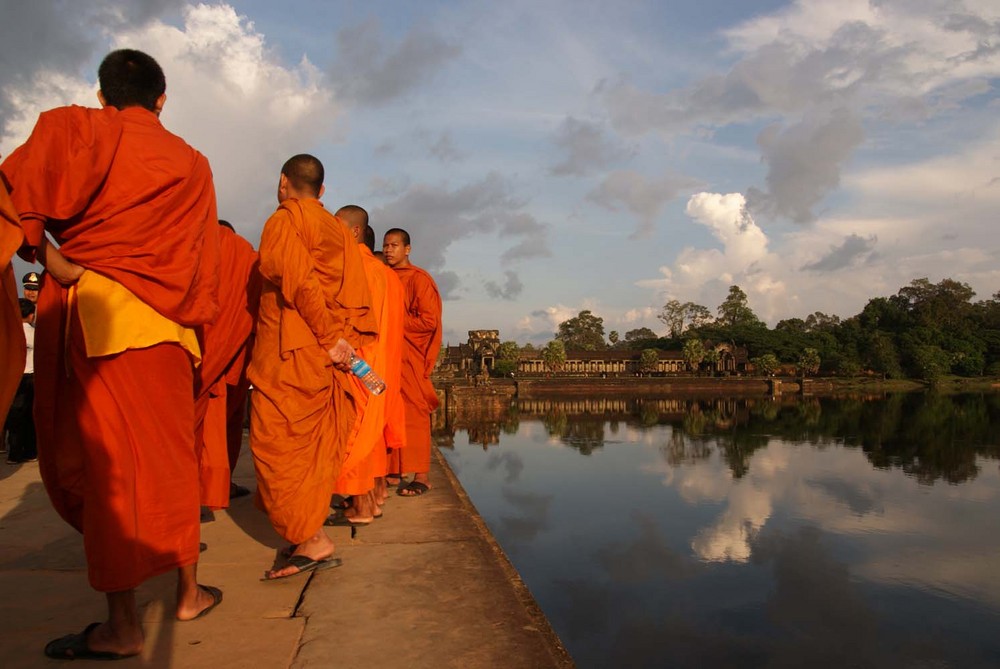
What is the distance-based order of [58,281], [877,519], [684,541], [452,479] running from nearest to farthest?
[58,281] → [452,479] → [684,541] → [877,519]

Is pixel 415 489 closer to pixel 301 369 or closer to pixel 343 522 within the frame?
pixel 343 522

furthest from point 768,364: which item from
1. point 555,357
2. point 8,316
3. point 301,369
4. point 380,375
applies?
point 8,316

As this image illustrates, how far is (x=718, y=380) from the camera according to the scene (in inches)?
2505

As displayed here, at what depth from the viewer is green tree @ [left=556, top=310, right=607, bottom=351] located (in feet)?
351

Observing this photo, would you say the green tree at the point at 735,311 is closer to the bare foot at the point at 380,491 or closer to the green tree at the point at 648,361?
the green tree at the point at 648,361

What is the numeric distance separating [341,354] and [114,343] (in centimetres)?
124

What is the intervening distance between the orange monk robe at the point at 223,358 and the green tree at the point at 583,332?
4043 inches

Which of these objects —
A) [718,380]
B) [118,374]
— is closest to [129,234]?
[118,374]

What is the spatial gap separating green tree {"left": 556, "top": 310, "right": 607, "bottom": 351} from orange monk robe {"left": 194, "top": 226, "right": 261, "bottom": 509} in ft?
337

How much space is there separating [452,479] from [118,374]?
12.3 ft

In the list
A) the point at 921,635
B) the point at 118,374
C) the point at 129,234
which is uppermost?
the point at 129,234

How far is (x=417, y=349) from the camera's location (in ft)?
17.9

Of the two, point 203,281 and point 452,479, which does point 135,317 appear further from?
point 452,479

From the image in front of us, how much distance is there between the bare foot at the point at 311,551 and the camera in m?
3.09
